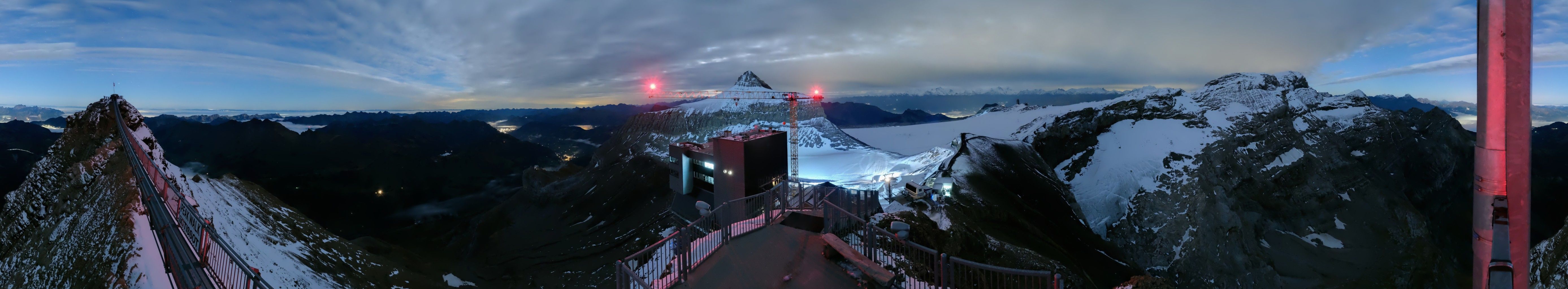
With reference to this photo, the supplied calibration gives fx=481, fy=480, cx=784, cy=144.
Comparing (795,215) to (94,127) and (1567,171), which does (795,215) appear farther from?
(1567,171)

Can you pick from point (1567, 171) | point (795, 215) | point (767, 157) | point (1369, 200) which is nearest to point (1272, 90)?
point (1369, 200)

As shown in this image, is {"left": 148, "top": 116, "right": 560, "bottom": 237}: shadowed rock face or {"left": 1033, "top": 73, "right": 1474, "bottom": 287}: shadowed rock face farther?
{"left": 148, "top": 116, "right": 560, "bottom": 237}: shadowed rock face

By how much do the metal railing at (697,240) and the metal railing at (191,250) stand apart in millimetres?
5295

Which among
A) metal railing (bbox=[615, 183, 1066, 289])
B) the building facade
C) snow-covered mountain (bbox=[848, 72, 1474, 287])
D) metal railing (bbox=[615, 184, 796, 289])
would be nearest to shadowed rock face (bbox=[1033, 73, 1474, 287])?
snow-covered mountain (bbox=[848, 72, 1474, 287])

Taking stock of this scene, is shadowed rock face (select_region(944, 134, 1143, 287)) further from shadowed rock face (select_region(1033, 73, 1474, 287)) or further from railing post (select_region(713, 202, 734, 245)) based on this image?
railing post (select_region(713, 202, 734, 245))

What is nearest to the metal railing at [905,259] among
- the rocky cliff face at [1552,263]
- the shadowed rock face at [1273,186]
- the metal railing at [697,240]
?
the metal railing at [697,240]

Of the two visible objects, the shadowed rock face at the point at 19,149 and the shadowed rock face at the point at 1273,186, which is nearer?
the shadowed rock face at the point at 19,149

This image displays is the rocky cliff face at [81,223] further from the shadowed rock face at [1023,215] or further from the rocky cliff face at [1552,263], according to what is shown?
the rocky cliff face at [1552,263]

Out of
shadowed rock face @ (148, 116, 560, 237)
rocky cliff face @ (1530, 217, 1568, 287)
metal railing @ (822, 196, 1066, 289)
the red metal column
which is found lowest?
shadowed rock face @ (148, 116, 560, 237)

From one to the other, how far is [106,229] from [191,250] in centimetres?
421

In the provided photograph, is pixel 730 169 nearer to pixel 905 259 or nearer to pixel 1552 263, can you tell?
pixel 905 259

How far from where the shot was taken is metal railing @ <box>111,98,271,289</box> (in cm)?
905

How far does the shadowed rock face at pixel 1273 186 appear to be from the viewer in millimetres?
59844

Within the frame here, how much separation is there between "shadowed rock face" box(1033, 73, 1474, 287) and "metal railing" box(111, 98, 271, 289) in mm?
73332
